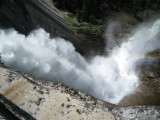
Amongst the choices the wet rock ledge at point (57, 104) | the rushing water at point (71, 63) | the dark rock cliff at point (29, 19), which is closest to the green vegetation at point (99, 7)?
the dark rock cliff at point (29, 19)

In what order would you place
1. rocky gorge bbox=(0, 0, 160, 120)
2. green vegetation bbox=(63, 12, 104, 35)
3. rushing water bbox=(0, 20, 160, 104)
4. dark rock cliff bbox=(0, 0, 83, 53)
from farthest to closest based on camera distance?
green vegetation bbox=(63, 12, 104, 35)
dark rock cliff bbox=(0, 0, 83, 53)
rushing water bbox=(0, 20, 160, 104)
rocky gorge bbox=(0, 0, 160, 120)

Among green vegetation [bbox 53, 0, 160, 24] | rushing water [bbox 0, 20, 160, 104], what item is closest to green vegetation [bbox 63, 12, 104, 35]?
green vegetation [bbox 53, 0, 160, 24]

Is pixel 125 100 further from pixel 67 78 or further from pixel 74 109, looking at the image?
pixel 74 109

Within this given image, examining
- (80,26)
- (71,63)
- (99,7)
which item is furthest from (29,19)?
(99,7)

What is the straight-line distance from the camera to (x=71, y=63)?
37.2 meters

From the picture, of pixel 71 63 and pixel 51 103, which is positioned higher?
pixel 71 63

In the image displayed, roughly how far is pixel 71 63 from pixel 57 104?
24.9 meters

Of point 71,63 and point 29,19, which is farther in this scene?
point 29,19

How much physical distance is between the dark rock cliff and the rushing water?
5.80 feet

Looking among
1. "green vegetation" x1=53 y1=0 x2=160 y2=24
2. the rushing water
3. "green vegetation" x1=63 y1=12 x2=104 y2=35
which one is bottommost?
the rushing water

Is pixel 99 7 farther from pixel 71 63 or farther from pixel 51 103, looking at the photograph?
pixel 51 103

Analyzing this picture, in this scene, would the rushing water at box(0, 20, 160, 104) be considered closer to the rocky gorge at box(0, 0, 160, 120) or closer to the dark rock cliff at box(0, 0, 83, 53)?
the dark rock cliff at box(0, 0, 83, 53)

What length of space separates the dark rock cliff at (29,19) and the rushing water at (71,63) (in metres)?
1.77

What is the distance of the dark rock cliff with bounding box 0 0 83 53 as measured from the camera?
35522 millimetres
